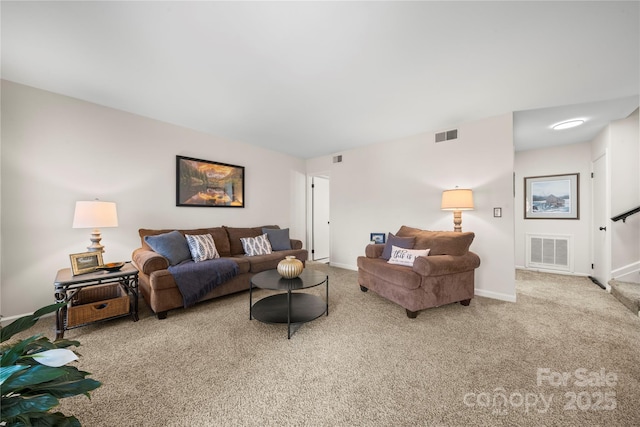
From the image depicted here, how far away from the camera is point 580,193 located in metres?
4.02

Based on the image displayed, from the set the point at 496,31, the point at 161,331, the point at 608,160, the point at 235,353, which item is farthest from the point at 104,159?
the point at 608,160

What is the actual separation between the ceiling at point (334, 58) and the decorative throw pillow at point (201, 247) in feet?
5.42

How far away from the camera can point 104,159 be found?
2.79 m

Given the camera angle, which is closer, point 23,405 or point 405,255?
point 23,405

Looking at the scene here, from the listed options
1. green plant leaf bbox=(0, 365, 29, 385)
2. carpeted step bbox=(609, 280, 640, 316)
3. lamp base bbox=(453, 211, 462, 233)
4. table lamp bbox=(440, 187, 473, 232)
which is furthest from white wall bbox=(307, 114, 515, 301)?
green plant leaf bbox=(0, 365, 29, 385)

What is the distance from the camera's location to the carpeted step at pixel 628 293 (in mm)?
2506

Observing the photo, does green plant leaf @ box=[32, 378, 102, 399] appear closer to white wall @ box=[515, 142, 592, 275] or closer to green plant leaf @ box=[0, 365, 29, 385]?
green plant leaf @ box=[0, 365, 29, 385]

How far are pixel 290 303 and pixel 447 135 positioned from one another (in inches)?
128

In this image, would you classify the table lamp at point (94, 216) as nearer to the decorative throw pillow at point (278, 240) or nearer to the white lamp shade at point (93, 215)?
the white lamp shade at point (93, 215)

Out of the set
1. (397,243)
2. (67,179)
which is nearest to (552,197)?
Answer: (397,243)

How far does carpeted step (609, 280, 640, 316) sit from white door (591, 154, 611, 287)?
295mm

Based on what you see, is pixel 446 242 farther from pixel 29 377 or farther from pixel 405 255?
pixel 29 377

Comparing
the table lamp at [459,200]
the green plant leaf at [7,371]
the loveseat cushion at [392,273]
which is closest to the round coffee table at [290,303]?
the loveseat cushion at [392,273]

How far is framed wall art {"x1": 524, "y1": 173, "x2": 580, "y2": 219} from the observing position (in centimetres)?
409
